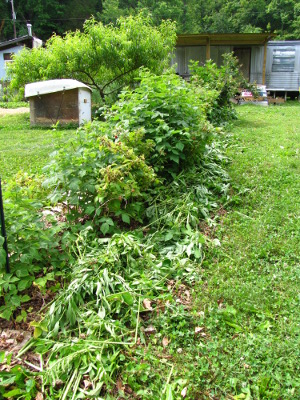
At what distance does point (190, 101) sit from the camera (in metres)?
4.66

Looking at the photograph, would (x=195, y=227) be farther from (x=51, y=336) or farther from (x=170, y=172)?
(x=51, y=336)

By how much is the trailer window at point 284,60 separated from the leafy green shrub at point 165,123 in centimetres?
1743

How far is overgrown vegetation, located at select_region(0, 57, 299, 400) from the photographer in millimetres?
2010

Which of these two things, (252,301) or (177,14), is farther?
(177,14)

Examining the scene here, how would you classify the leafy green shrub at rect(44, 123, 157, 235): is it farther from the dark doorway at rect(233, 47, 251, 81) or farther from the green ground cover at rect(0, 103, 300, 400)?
the dark doorway at rect(233, 47, 251, 81)

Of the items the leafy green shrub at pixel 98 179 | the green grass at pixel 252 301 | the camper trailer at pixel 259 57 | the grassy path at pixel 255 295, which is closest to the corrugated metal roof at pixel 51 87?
the grassy path at pixel 255 295

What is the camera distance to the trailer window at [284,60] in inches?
772

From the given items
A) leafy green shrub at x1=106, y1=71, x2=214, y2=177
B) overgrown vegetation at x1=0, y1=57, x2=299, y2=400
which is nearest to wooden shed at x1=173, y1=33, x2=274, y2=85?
leafy green shrub at x1=106, y1=71, x2=214, y2=177

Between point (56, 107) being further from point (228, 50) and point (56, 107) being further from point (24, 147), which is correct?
point (228, 50)

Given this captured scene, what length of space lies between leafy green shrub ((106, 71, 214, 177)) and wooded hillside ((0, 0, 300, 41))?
31.3 m

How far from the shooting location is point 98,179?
309 centimetres

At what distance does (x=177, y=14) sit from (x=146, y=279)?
3930cm

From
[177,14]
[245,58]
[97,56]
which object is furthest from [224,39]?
[177,14]

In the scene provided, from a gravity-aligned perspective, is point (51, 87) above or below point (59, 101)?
above
